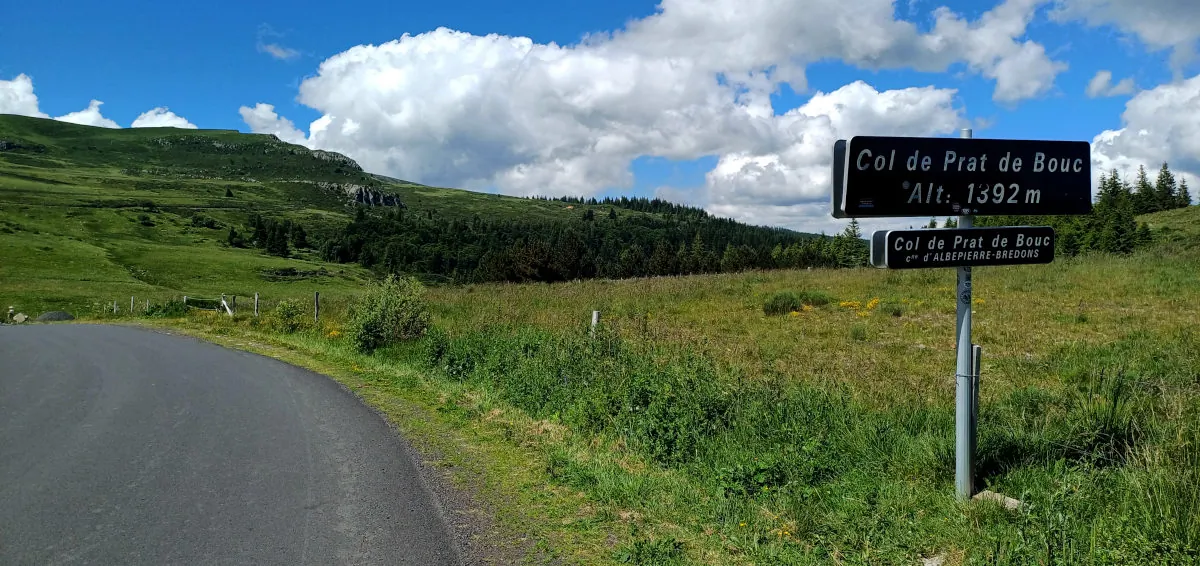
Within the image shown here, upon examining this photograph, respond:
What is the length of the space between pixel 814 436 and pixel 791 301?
14516mm

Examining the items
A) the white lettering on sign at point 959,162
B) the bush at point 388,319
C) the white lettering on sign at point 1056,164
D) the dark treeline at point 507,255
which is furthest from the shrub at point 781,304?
the dark treeline at point 507,255

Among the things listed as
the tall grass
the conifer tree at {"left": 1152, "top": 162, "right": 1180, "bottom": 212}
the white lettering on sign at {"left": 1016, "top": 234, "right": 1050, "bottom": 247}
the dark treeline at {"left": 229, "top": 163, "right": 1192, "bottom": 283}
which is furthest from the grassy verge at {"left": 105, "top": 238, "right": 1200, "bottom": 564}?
the conifer tree at {"left": 1152, "top": 162, "right": 1180, "bottom": 212}

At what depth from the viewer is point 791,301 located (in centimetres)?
2006

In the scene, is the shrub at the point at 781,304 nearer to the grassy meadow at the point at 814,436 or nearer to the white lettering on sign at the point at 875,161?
the grassy meadow at the point at 814,436

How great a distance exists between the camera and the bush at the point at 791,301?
64.2ft

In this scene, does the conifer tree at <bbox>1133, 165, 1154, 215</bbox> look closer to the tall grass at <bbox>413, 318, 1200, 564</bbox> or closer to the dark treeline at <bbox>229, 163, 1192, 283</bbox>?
the dark treeline at <bbox>229, 163, 1192, 283</bbox>

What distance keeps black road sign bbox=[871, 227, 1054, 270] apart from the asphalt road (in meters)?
3.72

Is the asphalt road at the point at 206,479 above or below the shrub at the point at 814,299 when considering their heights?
below

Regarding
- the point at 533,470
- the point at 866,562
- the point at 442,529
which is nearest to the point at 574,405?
the point at 533,470

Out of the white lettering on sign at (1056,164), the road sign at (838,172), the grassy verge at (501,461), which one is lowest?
the grassy verge at (501,461)

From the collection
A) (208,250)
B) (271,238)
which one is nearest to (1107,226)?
(208,250)

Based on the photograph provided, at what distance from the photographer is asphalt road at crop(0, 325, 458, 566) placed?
4.55 metres

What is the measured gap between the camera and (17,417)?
848 cm

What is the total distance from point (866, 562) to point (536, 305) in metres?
16.7
